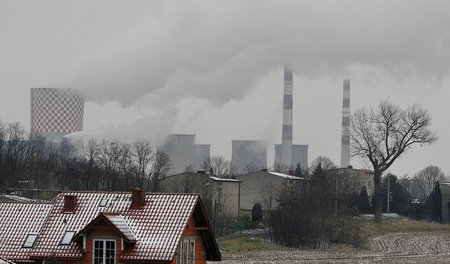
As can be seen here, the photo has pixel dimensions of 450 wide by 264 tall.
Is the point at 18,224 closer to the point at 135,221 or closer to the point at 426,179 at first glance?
the point at 135,221

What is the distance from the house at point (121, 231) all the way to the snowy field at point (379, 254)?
12442 mm

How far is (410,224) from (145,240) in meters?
56.0

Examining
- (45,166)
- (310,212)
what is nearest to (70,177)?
(45,166)


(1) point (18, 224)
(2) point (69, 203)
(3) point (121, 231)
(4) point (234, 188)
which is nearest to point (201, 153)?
(4) point (234, 188)

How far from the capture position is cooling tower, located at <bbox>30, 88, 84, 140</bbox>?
135 m

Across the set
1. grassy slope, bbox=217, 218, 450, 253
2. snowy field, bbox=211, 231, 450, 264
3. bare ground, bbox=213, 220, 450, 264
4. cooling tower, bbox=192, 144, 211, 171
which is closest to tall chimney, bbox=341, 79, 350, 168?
cooling tower, bbox=192, 144, 211, 171

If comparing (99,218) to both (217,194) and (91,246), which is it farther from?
(217,194)

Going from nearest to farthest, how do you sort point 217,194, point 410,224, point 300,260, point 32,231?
1. point 32,231
2. point 300,260
3. point 410,224
4. point 217,194

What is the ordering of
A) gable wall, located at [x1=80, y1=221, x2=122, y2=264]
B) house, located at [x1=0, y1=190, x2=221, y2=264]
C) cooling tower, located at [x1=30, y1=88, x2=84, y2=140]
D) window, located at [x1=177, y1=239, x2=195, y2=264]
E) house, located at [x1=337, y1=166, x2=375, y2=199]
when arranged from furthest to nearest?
1. cooling tower, located at [x1=30, y1=88, x2=84, y2=140]
2. house, located at [x1=337, y1=166, x2=375, y2=199]
3. window, located at [x1=177, y1=239, x2=195, y2=264]
4. gable wall, located at [x1=80, y1=221, x2=122, y2=264]
5. house, located at [x1=0, y1=190, x2=221, y2=264]

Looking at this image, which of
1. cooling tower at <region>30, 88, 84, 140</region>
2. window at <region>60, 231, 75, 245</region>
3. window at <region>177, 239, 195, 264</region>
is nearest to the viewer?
window at <region>177, 239, 195, 264</region>

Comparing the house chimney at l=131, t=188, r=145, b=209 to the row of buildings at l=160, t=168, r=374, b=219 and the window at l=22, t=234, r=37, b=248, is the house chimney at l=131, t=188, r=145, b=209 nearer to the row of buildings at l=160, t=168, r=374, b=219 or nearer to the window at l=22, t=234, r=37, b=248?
the window at l=22, t=234, r=37, b=248

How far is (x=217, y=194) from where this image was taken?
86875 millimetres

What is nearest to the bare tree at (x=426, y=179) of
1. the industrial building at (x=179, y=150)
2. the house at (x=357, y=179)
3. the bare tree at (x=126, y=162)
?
the house at (x=357, y=179)

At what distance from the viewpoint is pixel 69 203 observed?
1244 inches
